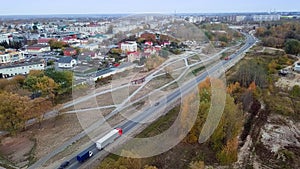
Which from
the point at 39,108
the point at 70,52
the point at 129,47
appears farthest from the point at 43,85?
the point at 129,47

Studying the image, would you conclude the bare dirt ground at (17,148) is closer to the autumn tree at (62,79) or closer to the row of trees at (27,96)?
the row of trees at (27,96)

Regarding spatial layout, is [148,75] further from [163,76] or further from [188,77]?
[188,77]

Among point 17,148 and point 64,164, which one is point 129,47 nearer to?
point 17,148

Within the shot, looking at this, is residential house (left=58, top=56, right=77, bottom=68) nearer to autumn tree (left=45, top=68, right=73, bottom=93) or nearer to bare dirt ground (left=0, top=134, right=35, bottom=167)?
autumn tree (left=45, top=68, right=73, bottom=93)

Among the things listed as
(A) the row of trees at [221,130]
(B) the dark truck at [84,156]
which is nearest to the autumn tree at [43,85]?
(B) the dark truck at [84,156]

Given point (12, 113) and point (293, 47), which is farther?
point (293, 47)

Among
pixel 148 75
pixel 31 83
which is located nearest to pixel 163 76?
pixel 148 75
